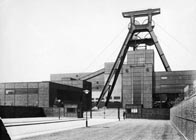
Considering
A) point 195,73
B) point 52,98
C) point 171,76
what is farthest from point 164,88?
point 52,98

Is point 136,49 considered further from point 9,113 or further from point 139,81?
point 9,113

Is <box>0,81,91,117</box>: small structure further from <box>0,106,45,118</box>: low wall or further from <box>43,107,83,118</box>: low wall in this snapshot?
<box>0,106,45,118</box>: low wall

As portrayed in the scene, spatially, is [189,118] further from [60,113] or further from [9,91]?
[9,91]

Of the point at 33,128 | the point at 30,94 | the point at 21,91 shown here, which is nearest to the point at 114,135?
the point at 33,128

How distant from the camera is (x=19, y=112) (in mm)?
54531

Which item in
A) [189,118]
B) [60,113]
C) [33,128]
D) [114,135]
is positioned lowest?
[60,113]

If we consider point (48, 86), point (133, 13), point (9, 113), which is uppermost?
point (133, 13)

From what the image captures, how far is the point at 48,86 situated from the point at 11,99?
39.6 feet

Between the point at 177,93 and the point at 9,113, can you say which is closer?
the point at 9,113

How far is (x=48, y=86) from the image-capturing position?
77.6 m

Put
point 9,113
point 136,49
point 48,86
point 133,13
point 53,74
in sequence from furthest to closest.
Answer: point 53,74, point 136,49, point 133,13, point 48,86, point 9,113

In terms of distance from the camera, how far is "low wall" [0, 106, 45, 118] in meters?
50.2

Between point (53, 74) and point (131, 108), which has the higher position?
point (53, 74)

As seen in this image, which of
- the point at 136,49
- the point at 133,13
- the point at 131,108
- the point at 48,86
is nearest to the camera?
the point at 131,108
